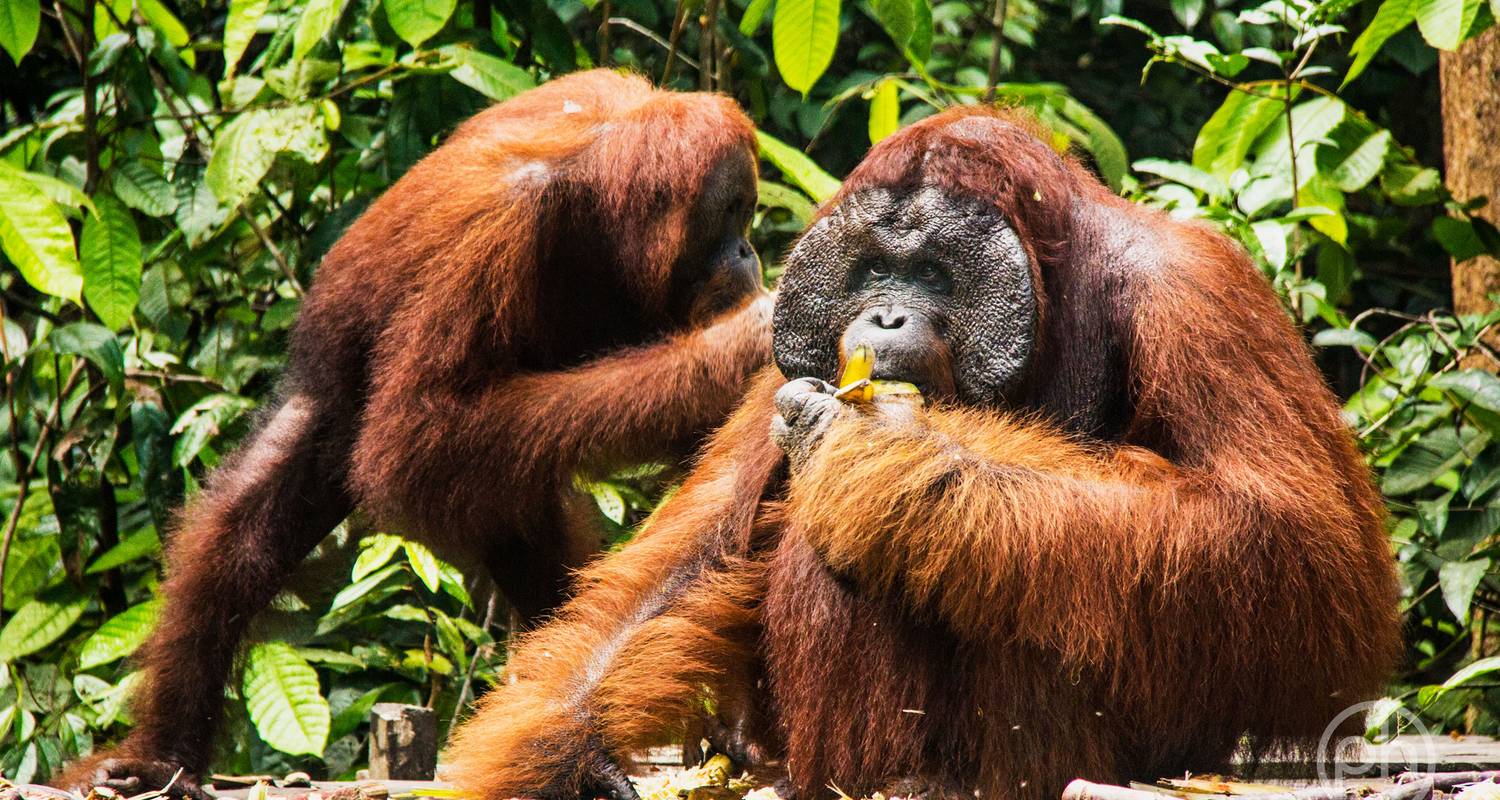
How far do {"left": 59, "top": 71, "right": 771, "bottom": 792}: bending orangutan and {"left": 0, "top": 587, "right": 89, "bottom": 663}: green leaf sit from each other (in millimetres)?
604

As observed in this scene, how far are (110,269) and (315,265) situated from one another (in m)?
1.00

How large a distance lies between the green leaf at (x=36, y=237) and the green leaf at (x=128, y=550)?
1.33m

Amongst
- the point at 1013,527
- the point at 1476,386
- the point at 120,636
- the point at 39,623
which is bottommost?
the point at 39,623

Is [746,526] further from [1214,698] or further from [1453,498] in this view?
[1453,498]

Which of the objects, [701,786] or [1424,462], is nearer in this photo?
[701,786]

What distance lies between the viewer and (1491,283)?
442 cm

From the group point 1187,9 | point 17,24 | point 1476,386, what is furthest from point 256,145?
point 1187,9

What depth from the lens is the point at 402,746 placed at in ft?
11.7

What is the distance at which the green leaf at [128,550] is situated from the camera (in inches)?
168

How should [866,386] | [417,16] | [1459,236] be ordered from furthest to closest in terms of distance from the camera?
[1459,236] < [417,16] < [866,386]

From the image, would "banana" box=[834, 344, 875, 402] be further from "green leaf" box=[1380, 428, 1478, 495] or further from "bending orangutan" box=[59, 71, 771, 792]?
"green leaf" box=[1380, 428, 1478, 495]

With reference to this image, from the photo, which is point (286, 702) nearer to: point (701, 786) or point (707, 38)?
point (701, 786)

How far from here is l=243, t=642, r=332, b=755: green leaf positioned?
3551 millimetres

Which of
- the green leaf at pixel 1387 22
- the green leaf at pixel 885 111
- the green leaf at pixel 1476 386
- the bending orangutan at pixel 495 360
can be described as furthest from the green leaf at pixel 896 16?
the green leaf at pixel 1476 386
